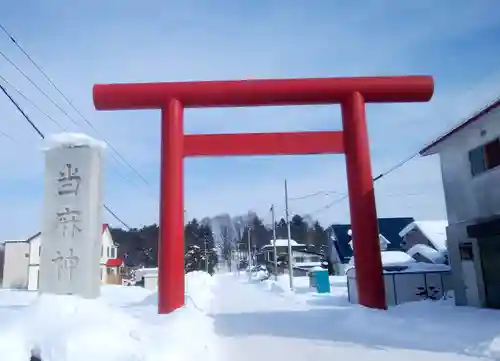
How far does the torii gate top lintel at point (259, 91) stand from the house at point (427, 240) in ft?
37.0

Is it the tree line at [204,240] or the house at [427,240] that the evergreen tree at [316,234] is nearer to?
the tree line at [204,240]

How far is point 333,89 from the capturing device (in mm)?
10406

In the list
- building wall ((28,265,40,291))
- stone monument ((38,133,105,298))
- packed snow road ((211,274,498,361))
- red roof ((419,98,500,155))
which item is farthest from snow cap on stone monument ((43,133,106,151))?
building wall ((28,265,40,291))

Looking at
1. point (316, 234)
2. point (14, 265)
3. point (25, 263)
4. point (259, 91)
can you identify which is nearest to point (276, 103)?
point (259, 91)

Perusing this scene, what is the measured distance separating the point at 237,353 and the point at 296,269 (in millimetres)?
41037

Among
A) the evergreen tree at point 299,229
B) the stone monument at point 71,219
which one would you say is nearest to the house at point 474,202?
the stone monument at point 71,219

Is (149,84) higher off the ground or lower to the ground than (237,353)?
higher

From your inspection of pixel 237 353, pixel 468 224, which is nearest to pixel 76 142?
pixel 237 353

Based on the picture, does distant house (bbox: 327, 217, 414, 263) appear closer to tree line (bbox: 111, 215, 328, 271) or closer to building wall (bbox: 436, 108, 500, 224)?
tree line (bbox: 111, 215, 328, 271)

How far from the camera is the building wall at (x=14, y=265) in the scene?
37.9 meters

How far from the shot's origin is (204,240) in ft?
196

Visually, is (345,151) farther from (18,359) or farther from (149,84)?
(18,359)

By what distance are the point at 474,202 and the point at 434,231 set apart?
14.6 meters

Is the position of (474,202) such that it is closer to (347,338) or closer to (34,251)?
(347,338)
